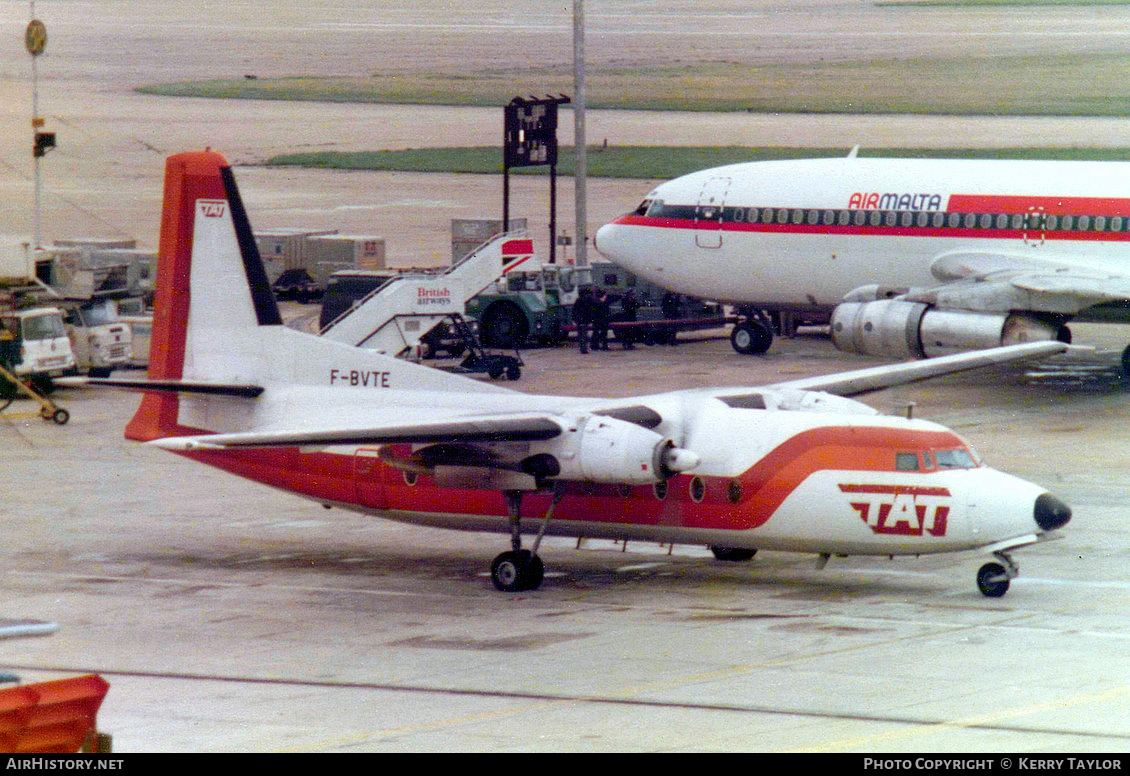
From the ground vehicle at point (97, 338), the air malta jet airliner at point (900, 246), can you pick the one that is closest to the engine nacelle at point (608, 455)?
the air malta jet airliner at point (900, 246)

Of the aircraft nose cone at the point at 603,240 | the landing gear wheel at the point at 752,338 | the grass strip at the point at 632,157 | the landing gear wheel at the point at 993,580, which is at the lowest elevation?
the landing gear wheel at the point at 993,580

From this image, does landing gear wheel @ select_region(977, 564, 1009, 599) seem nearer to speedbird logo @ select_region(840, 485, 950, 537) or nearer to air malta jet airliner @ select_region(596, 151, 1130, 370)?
speedbird logo @ select_region(840, 485, 950, 537)

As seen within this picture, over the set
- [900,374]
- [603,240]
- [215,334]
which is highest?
[603,240]

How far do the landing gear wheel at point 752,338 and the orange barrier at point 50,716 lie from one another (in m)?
37.1

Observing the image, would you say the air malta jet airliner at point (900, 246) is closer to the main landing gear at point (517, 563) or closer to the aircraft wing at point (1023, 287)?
the aircraft wing at point (1023, 287)

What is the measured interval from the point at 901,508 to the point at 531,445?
5434 mm

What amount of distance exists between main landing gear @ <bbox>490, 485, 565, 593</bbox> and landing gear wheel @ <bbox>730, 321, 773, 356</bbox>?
2420 centimetres

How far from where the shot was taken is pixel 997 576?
81.0ft

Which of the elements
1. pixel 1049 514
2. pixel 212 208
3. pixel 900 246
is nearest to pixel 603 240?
pixel 900 246

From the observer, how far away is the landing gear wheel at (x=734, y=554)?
91.9 ft

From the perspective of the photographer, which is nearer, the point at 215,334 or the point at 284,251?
the point at 215,334

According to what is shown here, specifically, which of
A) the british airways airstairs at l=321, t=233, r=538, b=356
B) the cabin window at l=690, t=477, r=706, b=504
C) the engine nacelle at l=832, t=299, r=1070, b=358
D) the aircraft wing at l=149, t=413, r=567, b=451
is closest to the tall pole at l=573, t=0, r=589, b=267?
the british airways airstairs at l=321, t=233, r=538, b=356

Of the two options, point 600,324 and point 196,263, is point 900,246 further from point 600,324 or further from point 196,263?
point 196,263

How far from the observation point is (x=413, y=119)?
11475 cm
